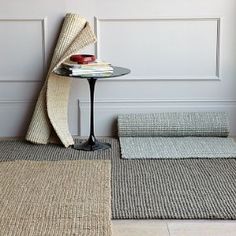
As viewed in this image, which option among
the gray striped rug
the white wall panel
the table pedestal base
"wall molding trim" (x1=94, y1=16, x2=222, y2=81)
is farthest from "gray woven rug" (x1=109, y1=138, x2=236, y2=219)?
the white wall panel

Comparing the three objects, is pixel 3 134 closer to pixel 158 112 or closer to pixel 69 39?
pixel 69 39

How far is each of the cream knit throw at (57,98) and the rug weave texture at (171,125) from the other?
0.41 meters

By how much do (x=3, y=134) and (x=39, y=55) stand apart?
613 millimetres

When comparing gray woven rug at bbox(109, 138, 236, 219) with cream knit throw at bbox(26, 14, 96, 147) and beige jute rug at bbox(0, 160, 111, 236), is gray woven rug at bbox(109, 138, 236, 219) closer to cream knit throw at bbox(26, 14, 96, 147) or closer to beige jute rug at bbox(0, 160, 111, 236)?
beige jute rug at bbox(0, 160, 111, 236)

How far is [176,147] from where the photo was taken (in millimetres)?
3506

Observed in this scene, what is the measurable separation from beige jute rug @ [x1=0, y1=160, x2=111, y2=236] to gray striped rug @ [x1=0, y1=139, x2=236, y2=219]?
95 mm

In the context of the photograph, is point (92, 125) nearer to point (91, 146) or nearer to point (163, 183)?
point (91, 146)

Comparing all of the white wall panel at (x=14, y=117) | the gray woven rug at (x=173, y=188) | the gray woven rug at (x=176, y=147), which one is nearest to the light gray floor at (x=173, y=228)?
the gray woven rug at (x=173, y=188)

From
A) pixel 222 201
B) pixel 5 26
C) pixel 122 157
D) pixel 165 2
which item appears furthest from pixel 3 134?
pixel 222 201

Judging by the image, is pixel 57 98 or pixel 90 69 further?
pixel 57 98

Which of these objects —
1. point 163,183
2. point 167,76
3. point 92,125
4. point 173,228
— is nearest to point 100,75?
point 92,125

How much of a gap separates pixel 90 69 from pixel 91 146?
0.51 m

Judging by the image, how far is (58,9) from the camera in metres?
3.69

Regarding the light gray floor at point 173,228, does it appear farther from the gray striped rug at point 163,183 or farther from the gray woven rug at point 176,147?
the gray woven rug at point 176,147
